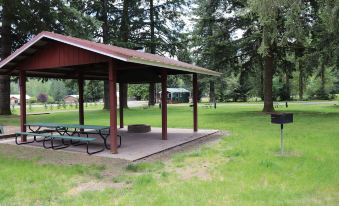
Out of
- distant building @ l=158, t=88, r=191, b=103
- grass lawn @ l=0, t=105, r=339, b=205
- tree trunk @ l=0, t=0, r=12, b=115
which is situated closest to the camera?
grass lawn @ l=0, t=105, r=339, b=205

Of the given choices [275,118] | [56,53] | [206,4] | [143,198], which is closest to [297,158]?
[275,118]

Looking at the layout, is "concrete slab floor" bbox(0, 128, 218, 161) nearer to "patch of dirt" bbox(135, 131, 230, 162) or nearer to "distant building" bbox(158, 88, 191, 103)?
"patch of dirt" bbox(135, 131, 230, 162)

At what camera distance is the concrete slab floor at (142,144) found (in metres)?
8.42

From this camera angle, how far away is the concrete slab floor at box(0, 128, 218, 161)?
8.42 m

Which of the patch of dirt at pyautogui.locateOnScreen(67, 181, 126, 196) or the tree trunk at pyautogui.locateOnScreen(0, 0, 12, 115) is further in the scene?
the tree trunk at pyautogui.locateOnScreen(0, 0, 12, 115)

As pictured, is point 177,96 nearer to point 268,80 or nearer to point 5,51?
point 268,80

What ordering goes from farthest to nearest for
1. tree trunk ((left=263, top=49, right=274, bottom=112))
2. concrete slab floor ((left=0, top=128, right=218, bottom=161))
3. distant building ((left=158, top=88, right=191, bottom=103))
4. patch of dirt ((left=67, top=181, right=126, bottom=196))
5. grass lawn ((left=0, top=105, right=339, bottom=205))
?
distant building ((left=158, top=88, right=191, bottom=103)) < tree trunk ((left=263, top=49, right=274, bottom=112)) < concrete slab floor ((left=0, top=128, right=218, bottom=161)) < patch of dirt ((left=67, top=181, right=126, bottom=196)) < grass lawn ((left=0, top=105, right=339, bottom=205))

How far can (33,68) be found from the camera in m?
10.1

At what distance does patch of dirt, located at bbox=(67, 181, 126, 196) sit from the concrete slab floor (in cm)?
193

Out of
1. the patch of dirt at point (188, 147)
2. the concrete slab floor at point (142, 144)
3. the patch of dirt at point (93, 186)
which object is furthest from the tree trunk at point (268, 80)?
the patch of dirt at point (93, 186)

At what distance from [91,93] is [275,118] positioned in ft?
201

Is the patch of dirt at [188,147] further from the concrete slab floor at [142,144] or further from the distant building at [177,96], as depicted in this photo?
the distant building at [177,96]

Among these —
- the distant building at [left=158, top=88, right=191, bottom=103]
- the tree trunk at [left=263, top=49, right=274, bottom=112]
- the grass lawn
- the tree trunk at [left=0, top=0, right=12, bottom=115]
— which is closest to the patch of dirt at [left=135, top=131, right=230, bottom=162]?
the grass lawn

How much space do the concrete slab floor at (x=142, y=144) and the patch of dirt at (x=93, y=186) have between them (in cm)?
193
